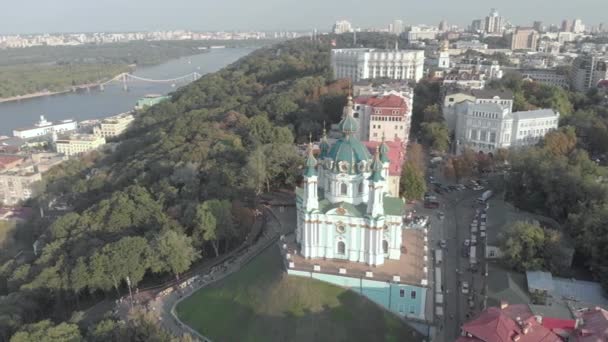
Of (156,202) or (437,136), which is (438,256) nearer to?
(156,202)

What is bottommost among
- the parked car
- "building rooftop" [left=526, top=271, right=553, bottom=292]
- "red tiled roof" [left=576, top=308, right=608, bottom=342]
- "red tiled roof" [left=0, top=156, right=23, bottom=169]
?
"red tiled roof" [left=0, top=156, right=23, bottom=169]

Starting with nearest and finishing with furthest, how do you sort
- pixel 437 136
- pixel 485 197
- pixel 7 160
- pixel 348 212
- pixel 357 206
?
pixel 348 212
pixel 357 206
pixel 485 197
pixel 437 136
pixel 7 160

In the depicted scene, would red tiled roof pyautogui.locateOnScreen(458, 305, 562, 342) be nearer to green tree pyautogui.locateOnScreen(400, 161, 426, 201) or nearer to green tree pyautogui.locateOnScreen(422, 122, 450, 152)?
green tree pyautogui.locateOnScreen(400, 161, 426, 201)

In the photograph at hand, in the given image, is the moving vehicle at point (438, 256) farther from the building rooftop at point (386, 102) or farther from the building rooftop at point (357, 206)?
the building rooftop at point (386, 102)

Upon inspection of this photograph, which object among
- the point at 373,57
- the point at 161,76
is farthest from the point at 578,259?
the point at 161,76

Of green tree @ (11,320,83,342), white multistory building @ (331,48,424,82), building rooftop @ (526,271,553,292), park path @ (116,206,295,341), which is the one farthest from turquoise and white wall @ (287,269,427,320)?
white multistory building @ (331,48,424,82)

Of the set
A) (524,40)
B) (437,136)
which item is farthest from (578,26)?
(437,136)

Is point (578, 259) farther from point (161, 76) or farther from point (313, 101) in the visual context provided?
point (161, 76)
